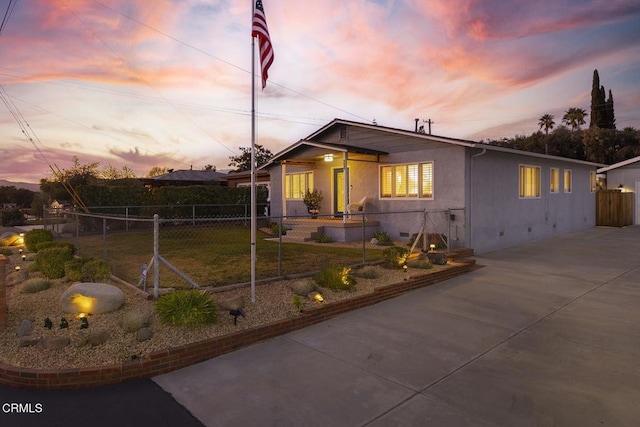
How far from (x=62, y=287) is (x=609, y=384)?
8.45 meters

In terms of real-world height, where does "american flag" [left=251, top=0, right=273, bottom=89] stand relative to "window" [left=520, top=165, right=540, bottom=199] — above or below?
above

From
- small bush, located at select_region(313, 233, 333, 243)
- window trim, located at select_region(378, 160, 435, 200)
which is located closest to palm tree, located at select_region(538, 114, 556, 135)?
window trim, located at select_region(378, 160, 435, 200)

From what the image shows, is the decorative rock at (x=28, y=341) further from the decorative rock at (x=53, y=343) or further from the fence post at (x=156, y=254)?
the fence post at (x=156, y=254)

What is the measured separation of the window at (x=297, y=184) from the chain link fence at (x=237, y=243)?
1.64 metres

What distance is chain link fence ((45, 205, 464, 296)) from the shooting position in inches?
332

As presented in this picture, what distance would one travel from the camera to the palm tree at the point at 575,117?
158ft

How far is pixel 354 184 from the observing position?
15.4 m

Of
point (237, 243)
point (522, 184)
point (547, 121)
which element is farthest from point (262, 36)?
point (547, 121)

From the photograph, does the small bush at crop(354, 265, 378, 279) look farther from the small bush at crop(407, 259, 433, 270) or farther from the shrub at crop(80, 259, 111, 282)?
the shrub at crop(80, 259, 111, 282)

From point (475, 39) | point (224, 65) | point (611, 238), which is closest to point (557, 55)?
point (475, 39)

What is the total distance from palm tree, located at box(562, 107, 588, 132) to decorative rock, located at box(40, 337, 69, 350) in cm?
5721

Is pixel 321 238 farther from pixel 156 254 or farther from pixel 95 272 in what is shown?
pixel 156 254

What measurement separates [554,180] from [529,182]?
2.85 metres

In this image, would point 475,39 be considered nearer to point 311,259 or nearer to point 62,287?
point 311,259
